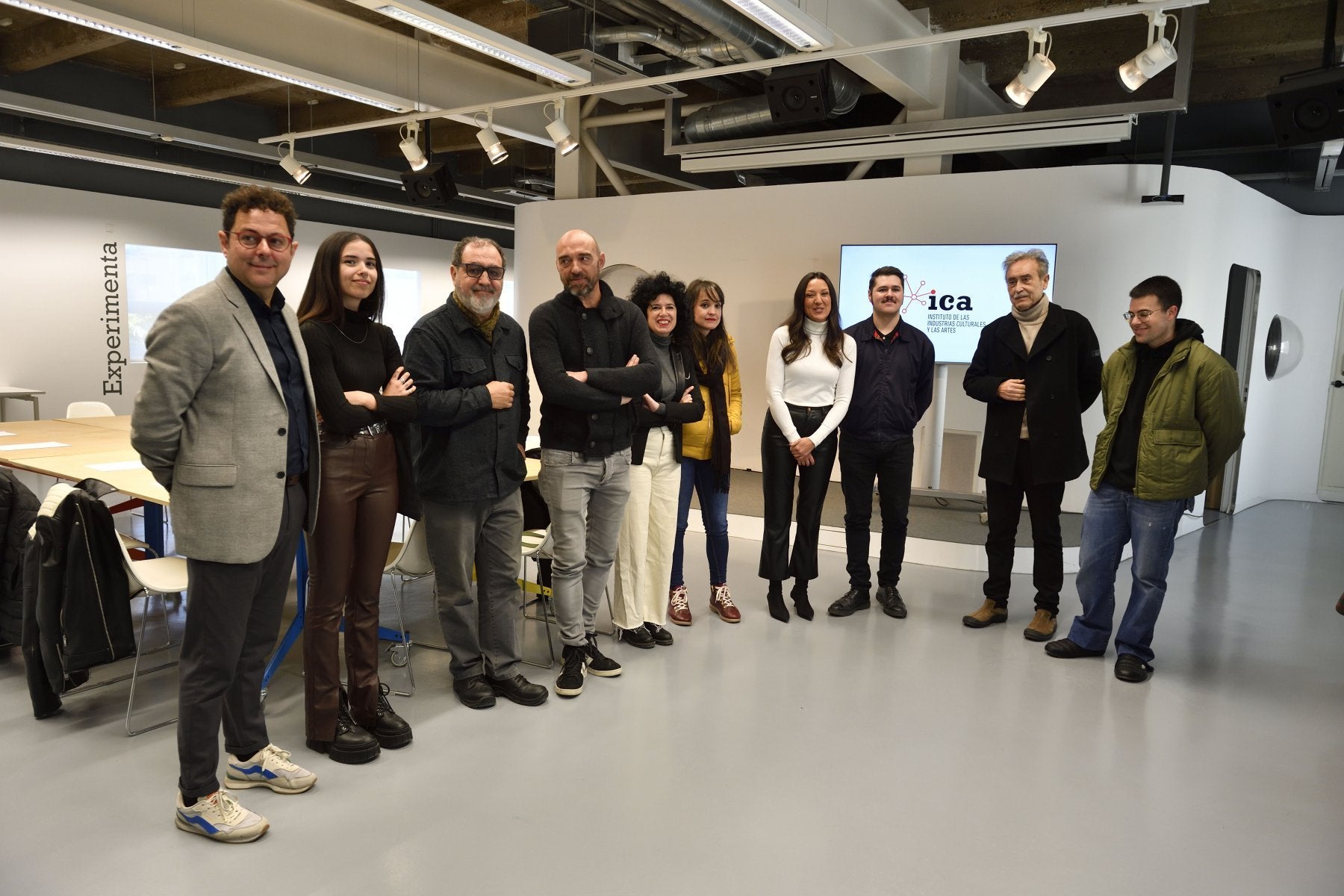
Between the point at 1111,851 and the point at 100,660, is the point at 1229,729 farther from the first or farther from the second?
the point at 100,660

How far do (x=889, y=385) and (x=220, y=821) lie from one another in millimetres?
3256

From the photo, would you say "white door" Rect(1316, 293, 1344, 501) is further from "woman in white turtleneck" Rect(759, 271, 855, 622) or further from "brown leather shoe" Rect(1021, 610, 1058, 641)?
"woman in white turtleneck" Rect(759, 271, 855, 622)

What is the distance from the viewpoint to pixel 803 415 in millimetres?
4277

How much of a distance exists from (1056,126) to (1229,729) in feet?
13.4

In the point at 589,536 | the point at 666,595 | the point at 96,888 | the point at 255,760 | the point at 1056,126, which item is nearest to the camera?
the point at 96,888

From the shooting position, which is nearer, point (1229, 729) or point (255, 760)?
point (255, 760)

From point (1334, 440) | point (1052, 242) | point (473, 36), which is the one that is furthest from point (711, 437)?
point (1334, 440)

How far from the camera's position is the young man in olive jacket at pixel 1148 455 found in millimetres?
3537

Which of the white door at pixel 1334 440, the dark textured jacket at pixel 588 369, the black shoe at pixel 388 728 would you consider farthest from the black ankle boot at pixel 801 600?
the white door at pixel 1334 440

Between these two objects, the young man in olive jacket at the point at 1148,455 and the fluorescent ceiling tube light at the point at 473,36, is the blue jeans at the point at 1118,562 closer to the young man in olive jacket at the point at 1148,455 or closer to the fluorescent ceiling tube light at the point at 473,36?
the young man in olive jacket at the point at 1148,455

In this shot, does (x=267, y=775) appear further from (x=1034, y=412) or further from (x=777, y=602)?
(x=1034, y=412)

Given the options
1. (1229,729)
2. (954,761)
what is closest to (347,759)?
(954,761)

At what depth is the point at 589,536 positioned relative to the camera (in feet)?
11.5

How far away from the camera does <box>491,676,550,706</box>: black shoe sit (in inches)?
127
